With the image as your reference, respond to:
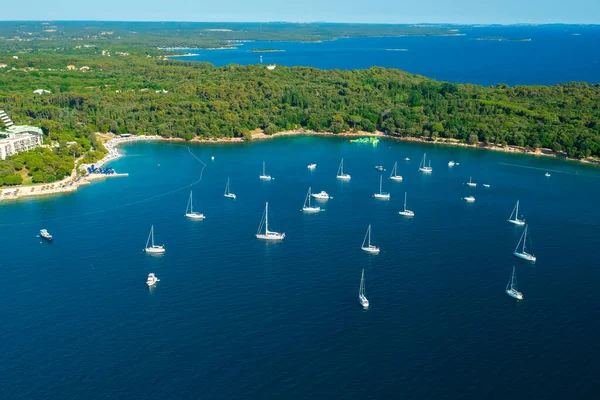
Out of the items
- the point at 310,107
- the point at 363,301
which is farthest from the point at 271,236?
the point at 310,107

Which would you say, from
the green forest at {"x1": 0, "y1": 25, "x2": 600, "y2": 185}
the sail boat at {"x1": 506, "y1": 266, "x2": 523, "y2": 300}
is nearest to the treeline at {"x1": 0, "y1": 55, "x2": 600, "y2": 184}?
the green forest at {"x1": 0, "y1": 25, "x2": 600, "y2": 185}

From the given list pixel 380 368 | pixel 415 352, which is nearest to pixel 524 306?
pixel 415 352

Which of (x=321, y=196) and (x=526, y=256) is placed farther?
(x=321, y=196)

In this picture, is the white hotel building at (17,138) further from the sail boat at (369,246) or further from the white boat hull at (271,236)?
the sail boat at (369,246)

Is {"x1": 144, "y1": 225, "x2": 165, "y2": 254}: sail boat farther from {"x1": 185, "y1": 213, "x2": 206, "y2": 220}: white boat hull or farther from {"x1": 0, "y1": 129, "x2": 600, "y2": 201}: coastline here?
{"x1": 0, "y1": 129, "x2": 600, "y2": 201}: coastline

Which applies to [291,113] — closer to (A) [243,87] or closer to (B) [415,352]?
(A) [243,87]

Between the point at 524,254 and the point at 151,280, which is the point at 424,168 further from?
the point at 151,280

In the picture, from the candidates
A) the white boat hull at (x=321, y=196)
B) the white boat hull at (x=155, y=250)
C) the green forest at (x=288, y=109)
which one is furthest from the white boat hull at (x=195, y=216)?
the green forest at (x=288, y=109)
